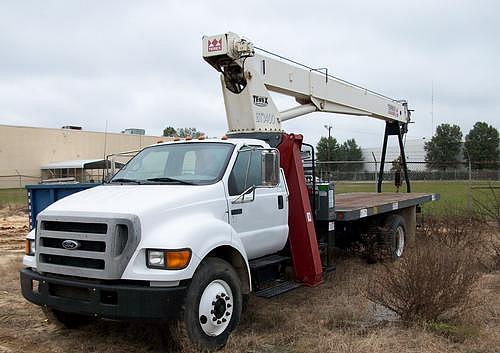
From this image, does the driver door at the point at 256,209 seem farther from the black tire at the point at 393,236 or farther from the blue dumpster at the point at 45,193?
the black tire at the point at 393,236

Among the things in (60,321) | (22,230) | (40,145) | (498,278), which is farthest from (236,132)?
(40,145)

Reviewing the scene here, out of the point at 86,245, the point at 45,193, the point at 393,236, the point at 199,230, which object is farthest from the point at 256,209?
the point at 393,236

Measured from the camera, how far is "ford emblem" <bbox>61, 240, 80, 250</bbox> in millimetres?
5129

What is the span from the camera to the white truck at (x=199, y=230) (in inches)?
194

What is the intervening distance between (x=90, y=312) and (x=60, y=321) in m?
1.30

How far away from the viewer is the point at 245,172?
638 centimetres

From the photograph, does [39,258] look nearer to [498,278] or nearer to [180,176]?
[180,176]

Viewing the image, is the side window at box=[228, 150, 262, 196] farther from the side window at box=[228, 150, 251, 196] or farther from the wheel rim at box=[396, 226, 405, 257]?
the wheel rim at box=[396, 226, 405, 257]

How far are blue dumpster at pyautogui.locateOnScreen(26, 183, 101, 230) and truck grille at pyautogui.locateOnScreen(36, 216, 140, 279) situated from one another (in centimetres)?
372

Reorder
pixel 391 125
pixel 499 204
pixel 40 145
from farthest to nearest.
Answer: pixel 40 145
pixel 391 125
pixel 499 204

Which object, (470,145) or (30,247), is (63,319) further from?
(470,145)

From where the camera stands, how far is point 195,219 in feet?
17.7

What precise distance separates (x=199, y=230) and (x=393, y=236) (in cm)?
619

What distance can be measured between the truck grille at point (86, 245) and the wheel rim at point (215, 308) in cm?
86
